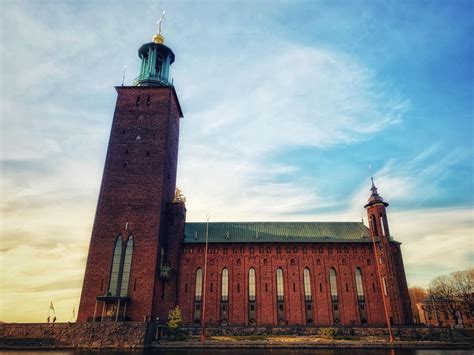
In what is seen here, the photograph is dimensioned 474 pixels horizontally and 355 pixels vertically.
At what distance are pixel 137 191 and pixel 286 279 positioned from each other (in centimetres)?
2628

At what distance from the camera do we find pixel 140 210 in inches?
1791

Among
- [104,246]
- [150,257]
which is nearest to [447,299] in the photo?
[150,257]

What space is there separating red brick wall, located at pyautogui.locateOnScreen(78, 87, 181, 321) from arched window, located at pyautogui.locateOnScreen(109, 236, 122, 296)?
1.92 ft

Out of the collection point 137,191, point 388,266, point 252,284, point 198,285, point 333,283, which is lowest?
point 198,285

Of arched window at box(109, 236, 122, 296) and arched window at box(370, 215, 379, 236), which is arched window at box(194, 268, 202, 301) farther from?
arched window at box(370, 215, 379, 236)

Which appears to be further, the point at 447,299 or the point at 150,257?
the point at 447,299

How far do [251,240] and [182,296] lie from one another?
13680mm

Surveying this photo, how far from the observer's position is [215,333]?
42.9 meters

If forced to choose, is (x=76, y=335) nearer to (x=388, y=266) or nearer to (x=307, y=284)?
(x=307, y=284)

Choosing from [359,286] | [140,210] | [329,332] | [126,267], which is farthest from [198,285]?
[359,286]

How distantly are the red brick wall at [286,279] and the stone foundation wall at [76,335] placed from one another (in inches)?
492

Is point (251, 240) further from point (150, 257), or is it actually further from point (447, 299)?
point (447, 299)

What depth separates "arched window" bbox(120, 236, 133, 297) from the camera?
136 ft

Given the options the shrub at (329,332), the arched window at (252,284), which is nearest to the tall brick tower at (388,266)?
the shrub at (329,332)
